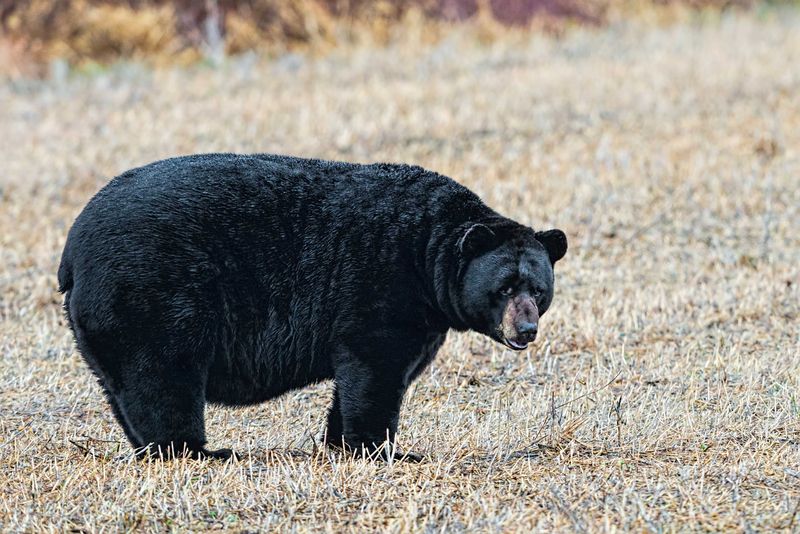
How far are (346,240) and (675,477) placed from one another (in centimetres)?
194

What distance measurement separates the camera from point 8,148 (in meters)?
16.1

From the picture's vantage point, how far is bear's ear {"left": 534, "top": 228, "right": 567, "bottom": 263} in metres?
6.02

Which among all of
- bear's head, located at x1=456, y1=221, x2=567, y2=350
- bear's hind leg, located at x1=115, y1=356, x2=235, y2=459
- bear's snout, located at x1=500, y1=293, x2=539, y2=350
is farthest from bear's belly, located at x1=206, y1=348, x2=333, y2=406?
bear's snout, located at x1=500, y1=293, x2=539, y2=350

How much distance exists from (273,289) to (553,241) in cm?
141

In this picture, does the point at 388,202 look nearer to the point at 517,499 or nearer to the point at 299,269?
the point at 299,269

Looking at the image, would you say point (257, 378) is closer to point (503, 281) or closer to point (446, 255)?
point (446, 255)

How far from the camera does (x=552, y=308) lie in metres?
9.59

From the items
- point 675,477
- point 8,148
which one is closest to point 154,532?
point 675,477

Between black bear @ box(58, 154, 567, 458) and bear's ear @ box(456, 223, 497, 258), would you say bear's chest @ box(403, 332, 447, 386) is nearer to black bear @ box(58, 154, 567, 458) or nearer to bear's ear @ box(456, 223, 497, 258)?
black bear @ box(58, 154, 567, 458)

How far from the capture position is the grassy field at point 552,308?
5.17 m

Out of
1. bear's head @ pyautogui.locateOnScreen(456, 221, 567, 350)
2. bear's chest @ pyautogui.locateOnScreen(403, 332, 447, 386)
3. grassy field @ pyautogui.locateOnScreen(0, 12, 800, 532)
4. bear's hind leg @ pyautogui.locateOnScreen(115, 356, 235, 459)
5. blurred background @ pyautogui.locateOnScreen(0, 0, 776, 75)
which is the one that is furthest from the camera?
blurred background @ pyautogui.locateOnScreen(0, 0, 776, 75)

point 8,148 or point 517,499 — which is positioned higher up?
point 517,499

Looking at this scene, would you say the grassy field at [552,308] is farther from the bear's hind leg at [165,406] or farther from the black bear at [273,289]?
the black bear at [273,289]

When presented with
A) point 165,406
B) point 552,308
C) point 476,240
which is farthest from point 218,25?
point 165,406
